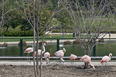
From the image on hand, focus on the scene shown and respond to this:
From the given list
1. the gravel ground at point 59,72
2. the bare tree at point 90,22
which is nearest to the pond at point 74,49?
the bare tree at point 90,22

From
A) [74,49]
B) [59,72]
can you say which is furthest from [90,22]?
[74,49]

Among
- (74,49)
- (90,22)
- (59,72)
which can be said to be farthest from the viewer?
(74,49)

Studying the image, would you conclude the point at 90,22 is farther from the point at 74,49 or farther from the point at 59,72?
the point at 74,49

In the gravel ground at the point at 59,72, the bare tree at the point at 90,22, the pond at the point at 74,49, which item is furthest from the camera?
the pond at the point at 74,49

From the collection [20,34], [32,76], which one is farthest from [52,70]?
[20,34]

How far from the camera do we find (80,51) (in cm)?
1347

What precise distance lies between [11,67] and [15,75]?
4.75 feet

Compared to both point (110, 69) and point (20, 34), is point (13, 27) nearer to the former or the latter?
point (20, 34)

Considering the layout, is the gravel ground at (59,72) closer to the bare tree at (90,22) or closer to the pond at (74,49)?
the bare tree at (90,22)

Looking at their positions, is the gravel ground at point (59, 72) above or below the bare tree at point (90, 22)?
below

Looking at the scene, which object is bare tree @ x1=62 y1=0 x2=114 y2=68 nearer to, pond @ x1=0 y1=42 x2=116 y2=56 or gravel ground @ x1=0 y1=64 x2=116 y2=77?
gravel ground @ x1=0 y1=64 x2=116 y2=77

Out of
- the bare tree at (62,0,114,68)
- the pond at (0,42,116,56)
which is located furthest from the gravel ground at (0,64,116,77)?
the pond at (0,42,116,56)

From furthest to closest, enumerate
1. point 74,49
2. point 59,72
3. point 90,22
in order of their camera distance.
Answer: point 74,49 < point 90,22 < point 59,72

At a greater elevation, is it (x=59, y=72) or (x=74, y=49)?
(x=74, y=49)
